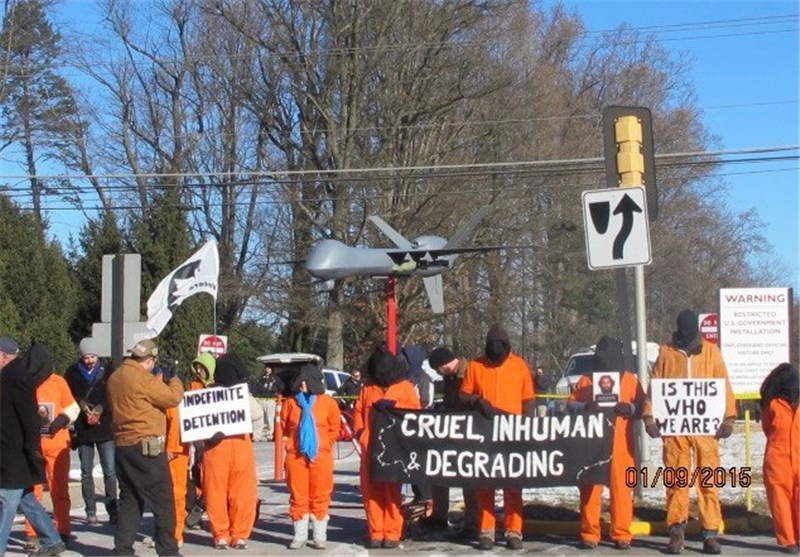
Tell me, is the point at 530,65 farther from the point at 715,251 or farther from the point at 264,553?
the point at 264,553

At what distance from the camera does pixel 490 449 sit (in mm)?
11062

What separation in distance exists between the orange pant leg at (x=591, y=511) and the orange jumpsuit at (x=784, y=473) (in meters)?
1.46

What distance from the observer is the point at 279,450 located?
17641 millimetres

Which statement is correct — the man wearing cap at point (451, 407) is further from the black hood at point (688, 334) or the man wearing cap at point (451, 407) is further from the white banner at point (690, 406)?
the black hood at point (688, 334)

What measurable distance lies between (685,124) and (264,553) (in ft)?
131

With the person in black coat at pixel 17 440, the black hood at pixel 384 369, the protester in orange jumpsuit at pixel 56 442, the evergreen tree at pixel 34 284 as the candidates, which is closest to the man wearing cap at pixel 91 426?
the protester in orange jumpsuit at pixel 56 442

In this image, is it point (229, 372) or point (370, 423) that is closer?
point (370, 423)

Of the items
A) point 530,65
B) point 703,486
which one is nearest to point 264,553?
point 703,486

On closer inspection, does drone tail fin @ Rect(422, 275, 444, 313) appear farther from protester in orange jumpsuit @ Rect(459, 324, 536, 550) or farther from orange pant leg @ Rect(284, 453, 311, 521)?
orange pant leg @ Rect(284, 453, 311, 521)

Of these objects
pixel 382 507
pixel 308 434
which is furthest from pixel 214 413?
pixel 382 507

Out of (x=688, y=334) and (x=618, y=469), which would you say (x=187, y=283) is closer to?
(x=618, y=469)

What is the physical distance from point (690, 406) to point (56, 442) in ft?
19.2

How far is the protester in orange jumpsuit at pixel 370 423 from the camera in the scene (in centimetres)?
1126

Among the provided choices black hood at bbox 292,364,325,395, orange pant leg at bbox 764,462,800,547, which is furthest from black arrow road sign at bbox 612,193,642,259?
black hood at bbox 292,364,325,395
